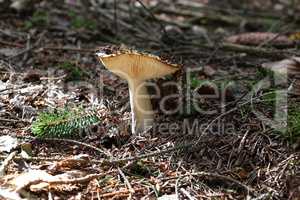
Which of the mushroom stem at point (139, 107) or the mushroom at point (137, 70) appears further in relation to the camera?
the mushroom stem at point (139, 107)

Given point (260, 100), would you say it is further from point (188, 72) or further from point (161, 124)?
point (188, 72)

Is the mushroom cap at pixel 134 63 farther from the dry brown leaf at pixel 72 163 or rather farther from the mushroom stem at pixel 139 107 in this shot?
the dry brown leaf at pixel 72 163

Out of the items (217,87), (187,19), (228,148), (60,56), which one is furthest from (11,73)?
(187,19)

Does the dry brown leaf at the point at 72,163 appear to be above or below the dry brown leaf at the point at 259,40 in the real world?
below

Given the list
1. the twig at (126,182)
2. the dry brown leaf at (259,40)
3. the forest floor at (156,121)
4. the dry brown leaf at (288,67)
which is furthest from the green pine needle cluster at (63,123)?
the dry brown leaf at (259,40)

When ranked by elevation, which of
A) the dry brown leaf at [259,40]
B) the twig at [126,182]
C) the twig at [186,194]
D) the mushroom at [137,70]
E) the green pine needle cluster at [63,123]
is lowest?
the twig at [186,194]

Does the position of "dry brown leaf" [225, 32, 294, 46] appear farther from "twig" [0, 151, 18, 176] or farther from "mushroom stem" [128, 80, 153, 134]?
"twig" [0, 151, 18, 176]

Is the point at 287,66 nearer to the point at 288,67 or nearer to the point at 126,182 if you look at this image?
the point at 288,67

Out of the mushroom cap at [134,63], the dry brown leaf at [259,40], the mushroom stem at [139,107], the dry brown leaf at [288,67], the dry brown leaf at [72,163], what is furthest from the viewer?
the dry brown leaf at [259,40]
